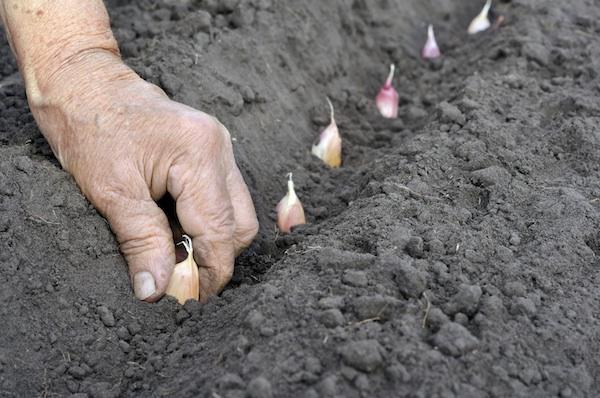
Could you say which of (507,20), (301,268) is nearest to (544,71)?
(507,20)

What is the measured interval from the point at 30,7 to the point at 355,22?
1.95 meters

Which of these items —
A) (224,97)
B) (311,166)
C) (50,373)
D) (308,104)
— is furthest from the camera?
(308,104)

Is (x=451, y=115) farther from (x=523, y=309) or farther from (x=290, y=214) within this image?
(x=523, y=309)

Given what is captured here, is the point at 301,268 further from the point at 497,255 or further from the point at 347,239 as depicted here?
the point at 497,255

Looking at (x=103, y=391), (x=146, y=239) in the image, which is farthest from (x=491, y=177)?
(x=103, y=391)

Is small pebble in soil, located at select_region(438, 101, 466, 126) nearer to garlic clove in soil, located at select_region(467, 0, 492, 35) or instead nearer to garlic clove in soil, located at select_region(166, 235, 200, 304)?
garlic clove in soil, located at select_region(166, 235, 200, 304)

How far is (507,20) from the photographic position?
4.13 m

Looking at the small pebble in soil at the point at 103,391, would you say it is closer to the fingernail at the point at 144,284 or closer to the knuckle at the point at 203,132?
the fingernail at the point at 144,284

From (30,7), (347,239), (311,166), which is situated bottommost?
(311,166)

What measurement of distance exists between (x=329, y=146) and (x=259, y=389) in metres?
1.59

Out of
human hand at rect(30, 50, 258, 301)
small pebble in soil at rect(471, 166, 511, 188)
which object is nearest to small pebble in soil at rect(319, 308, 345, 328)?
human hand at rect(30, 50, 258, 301)

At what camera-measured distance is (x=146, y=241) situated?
2209 mm

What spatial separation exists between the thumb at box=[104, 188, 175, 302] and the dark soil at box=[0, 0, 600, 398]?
0.20 ft

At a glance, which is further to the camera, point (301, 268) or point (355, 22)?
point (355, 22)
